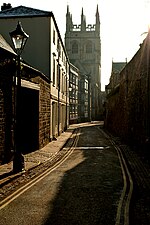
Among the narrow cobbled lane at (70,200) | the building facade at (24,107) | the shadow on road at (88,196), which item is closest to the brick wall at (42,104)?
the building facade at (24,107)

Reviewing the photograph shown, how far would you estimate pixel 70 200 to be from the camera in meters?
7.78

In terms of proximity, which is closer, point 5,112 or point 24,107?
point 5,112

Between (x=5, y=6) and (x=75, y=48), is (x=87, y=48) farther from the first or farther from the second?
(x=5, y=6)

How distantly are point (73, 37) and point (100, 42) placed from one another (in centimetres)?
838

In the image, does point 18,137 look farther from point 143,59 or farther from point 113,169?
point 143,59

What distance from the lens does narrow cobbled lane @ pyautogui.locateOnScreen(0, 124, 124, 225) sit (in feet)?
20.8

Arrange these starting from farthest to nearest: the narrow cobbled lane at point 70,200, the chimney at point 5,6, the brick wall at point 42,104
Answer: the chimney at point 5,6, the brick wall at point 42,104, the narrow cobbled lane at point 70,200

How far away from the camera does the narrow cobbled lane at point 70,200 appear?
6.34 meters

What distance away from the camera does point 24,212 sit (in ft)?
22.2

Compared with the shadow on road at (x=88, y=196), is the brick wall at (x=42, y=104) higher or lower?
higher

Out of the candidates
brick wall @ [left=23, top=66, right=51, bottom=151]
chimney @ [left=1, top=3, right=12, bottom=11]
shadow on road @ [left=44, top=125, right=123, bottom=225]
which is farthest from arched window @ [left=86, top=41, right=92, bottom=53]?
shadow on road @ [left=44, top=125, right=123, bottom=225]

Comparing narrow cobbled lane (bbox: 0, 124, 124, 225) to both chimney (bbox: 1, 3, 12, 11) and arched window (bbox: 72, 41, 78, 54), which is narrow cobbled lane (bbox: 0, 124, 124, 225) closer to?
chimney (bbox: 1, 3, 12, 11)

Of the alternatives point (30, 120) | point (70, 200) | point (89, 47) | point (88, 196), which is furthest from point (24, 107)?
point (89, 47)

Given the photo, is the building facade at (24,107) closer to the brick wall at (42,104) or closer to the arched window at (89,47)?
the brick wall at (42,104)
